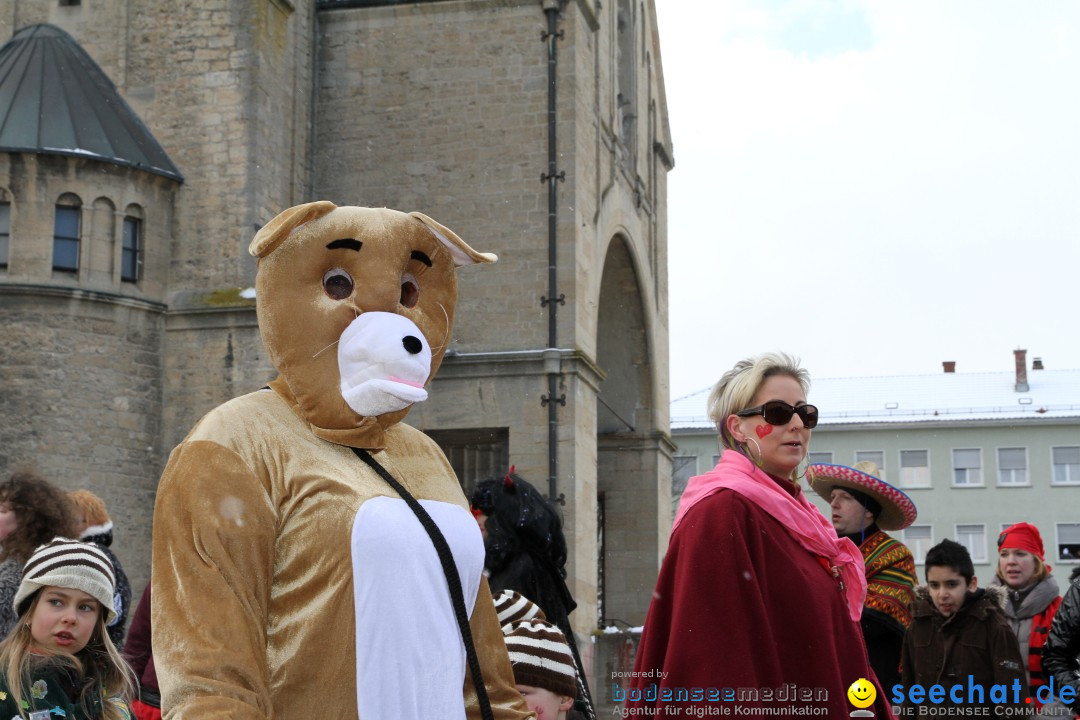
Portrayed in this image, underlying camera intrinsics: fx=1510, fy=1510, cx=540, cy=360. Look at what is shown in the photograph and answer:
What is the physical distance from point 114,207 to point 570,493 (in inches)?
272

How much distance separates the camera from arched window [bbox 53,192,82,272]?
18.2m

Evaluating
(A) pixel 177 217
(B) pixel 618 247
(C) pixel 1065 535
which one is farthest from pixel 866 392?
(A) pixel 177 217

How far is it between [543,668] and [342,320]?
1514 millimetres

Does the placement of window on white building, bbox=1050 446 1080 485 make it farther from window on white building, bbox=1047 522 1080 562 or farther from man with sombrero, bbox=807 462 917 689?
man with sombrero, bbox=807 462 917 689

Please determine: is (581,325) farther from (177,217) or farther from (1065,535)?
(1065,535)

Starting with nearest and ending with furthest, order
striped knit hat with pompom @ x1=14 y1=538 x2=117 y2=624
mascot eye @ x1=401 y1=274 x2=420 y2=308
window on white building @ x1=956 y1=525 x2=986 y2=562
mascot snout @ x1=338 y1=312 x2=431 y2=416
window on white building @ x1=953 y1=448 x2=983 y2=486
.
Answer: mascot snout @ x1=338 y1=312 x2=431 y2=416 → mascot eye @ x1=401 y1=274 x2=420 y2=308 → striped knit hat with pompom @ x1=14 y1=538 x2=117 y2=624 → window on white building @ x1=956 y1=525 x2=986 y2=562 → window on white building @ x1=953 y1=448 x2=983 y2=486

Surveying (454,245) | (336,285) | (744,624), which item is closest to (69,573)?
(336,285)

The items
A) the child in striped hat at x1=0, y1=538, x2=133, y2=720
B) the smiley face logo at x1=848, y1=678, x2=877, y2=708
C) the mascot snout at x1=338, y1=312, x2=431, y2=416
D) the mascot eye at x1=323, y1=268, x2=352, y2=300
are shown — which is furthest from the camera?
the child in striped hat at x1=0, y1=538, x2=133, y2=720

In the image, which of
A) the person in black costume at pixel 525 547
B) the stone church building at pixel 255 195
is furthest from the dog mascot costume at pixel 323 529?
the stone church building at pixel 255 195

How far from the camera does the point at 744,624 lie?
428 cm

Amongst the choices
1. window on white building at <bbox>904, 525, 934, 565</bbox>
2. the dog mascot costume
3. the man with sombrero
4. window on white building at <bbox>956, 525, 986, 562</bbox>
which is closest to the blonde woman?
the dog mascot costume

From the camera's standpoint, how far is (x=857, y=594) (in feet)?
15.6

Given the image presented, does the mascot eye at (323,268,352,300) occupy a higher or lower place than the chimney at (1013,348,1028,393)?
lower

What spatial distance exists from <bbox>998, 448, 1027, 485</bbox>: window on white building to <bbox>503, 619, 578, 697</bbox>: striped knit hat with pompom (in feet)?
157
